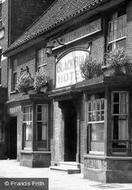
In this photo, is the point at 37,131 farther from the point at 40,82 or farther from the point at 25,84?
the point at 25,84

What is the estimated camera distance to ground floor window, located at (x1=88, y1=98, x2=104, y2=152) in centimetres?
1592

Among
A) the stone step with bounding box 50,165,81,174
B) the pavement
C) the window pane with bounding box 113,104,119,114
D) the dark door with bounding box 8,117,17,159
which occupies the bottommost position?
the pavement

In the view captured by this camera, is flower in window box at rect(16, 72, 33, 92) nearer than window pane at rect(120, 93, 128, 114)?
No

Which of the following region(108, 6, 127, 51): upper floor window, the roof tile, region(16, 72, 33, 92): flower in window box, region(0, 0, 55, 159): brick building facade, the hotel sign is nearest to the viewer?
region(108, 6, 127, 51): upper floor window

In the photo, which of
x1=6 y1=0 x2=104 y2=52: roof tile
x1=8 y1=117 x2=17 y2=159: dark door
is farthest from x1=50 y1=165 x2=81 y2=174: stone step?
x1=8 y1=117 x2=17 y2=159: dark door

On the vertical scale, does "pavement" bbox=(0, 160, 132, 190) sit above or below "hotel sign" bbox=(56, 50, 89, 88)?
below

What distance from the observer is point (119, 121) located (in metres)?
15.4

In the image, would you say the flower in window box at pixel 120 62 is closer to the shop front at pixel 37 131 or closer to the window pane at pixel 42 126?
the shop front at pixel 37 131

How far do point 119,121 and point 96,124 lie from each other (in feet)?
3.81

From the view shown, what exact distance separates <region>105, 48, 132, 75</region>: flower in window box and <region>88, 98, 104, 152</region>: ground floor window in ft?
3.79

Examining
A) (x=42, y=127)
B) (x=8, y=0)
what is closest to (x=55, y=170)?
(x=42, y=127)

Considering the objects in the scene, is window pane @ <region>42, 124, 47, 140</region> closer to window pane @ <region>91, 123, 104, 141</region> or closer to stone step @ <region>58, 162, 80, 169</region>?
stone step @ <region>58, 162, 80, 169</region>

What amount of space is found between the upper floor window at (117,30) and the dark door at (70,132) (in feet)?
13.0

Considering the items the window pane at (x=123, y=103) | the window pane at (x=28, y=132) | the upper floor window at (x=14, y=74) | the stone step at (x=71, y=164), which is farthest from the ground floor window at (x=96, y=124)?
the upper floor window at (x=14, y=74)
